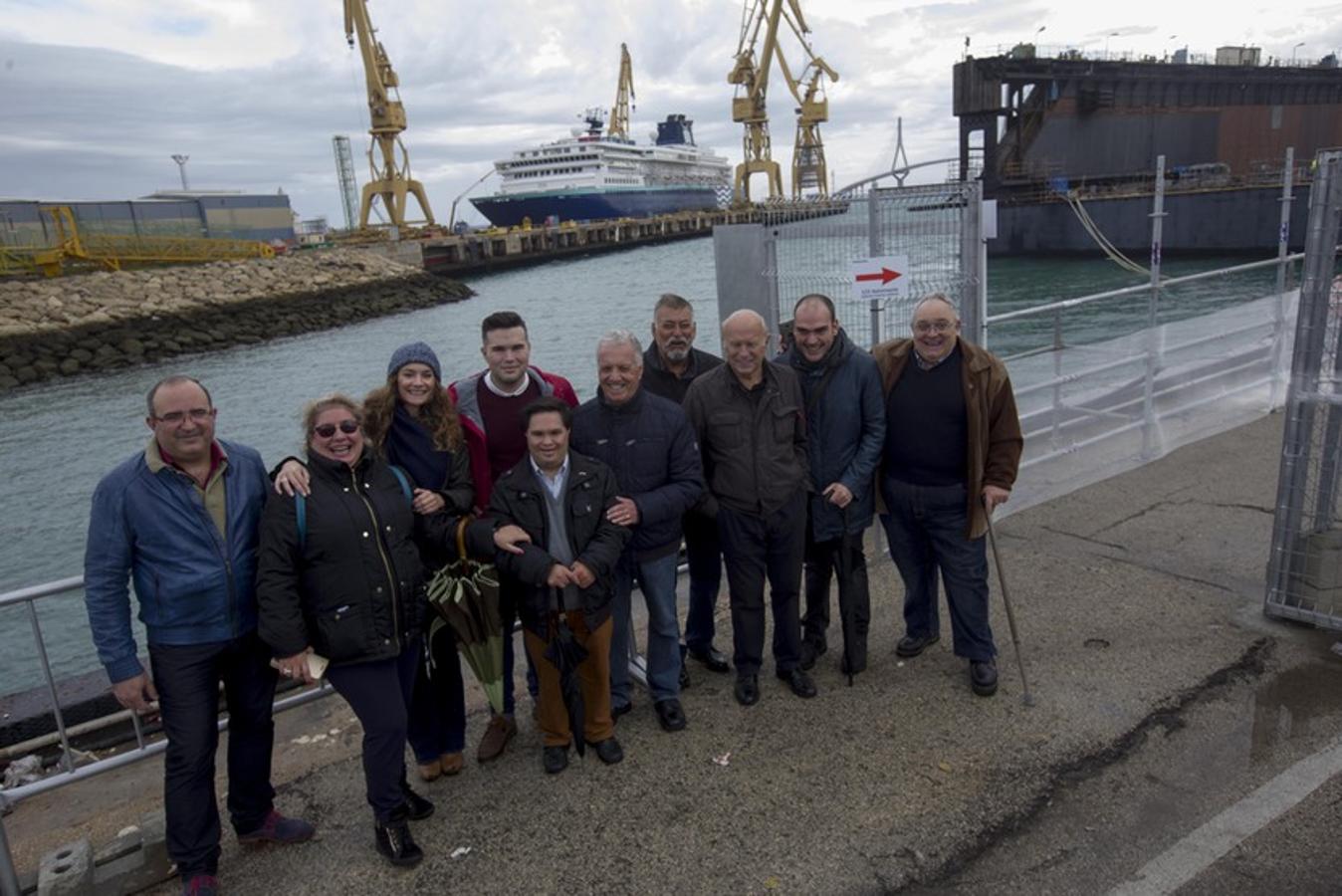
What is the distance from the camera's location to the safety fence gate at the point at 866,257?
201 inches

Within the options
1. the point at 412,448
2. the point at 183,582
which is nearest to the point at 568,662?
the point at 412,448

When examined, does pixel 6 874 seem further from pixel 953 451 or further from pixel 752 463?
pixel 953 451

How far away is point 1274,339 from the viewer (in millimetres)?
8039

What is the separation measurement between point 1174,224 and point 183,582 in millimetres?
44657

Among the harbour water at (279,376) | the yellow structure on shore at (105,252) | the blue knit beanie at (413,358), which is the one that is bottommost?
the harbour water at (279,376)

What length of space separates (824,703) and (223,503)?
250cm

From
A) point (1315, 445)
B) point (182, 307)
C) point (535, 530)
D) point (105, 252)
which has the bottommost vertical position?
point (182, 307)

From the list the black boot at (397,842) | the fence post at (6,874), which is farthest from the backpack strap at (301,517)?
the fence post at (6,874)

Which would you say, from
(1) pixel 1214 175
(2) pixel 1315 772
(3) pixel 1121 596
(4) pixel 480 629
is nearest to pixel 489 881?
(4) pixel 480 629

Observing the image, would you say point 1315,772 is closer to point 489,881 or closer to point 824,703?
point 824,703

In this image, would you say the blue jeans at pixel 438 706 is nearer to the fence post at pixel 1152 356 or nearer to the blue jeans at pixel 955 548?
the blue jeans at pixel 955 548

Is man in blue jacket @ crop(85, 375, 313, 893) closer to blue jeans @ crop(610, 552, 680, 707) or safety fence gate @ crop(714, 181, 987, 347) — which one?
blue jeans @ crop(610, 552, 680, 707)

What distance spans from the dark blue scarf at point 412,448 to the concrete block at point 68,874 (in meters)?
1.63

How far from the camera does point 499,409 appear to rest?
365 centimetres
